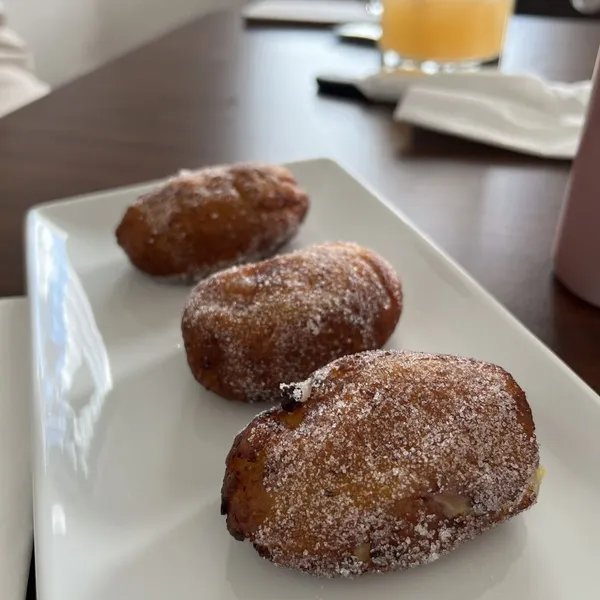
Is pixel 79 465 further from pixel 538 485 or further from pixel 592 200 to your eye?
pixel 592 200

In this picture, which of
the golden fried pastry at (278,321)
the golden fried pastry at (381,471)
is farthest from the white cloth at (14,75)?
the golden fried pastry at (381,471)

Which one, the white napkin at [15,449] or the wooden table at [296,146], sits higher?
the wooden table at [296,146]

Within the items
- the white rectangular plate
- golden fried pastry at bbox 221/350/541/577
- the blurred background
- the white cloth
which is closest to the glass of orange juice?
the white rectangular plate

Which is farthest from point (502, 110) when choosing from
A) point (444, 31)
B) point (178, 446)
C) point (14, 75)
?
point (14, 75)

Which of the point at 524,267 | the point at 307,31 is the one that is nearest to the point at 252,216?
the point at 524,267

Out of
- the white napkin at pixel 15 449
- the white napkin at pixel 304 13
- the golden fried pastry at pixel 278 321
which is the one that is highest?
the white napkin at pixel 304 13

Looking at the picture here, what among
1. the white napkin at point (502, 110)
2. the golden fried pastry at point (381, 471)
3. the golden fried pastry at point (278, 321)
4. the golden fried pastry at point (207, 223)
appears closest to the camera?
the golden fried pastry at point (381, 471)

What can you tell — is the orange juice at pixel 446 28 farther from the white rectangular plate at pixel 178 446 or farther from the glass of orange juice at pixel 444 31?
the white rectangular plate at pixel 178 446
